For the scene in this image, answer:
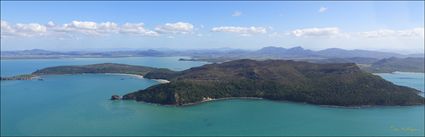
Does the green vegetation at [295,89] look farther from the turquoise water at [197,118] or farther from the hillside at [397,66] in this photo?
the hillside at [397,66]

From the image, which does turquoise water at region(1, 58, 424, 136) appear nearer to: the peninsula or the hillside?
the peninsula

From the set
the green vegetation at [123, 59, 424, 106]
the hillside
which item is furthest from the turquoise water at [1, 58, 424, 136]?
the hillside

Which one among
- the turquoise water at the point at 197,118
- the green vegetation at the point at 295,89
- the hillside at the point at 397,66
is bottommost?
the turquoise water at the point at 197,118

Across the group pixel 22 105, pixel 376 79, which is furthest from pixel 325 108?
pixel 22 105

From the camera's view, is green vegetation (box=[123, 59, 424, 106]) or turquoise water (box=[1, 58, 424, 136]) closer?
turquoise water (box=[1, 58, 424, 136])

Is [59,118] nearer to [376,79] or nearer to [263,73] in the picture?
[263,73]

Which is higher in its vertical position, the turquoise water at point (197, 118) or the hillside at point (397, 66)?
the hillside at point (397, 66)

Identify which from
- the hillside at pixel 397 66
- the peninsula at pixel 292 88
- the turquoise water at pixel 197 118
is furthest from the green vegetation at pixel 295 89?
the hillside at pixel 397 66
